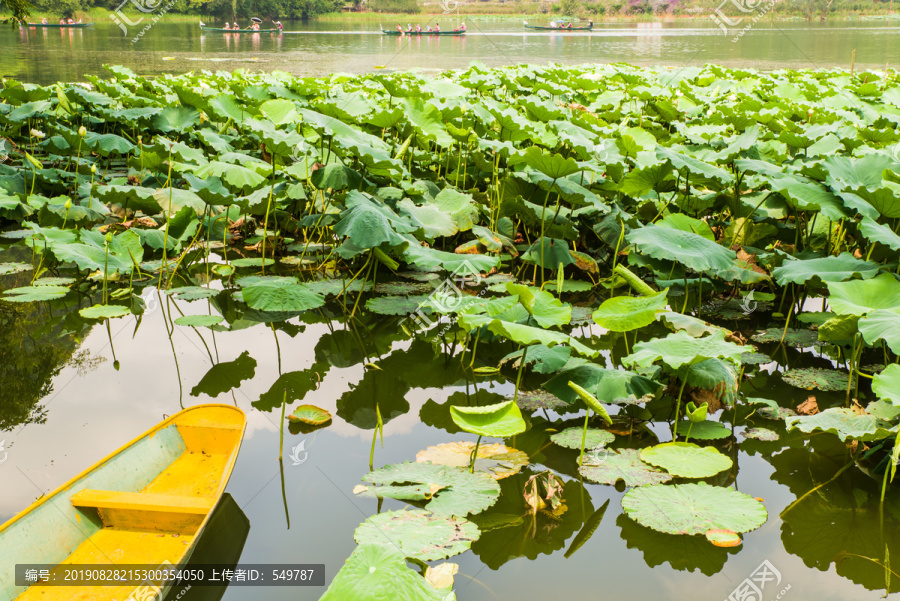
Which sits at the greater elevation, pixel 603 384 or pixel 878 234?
pixel 878 234

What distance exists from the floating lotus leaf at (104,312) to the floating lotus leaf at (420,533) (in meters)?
2.17

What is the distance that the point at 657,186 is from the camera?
3.55m

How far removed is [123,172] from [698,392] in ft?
17.7

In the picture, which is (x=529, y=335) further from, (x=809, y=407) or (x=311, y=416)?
(x=809, y=407)

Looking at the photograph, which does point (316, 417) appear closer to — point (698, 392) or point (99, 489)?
point (99, 489)

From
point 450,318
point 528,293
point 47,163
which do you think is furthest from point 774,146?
point 47,163

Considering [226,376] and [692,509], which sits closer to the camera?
[692,509]

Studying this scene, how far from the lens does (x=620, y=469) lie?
2.19 metres

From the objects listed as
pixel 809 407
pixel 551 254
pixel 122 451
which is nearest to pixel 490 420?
pixel 122 451

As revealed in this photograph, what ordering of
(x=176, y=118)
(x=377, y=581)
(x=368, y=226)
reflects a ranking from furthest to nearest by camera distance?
(x=176, y=118) → (x=368, y=226) → (x=377, y=581)
